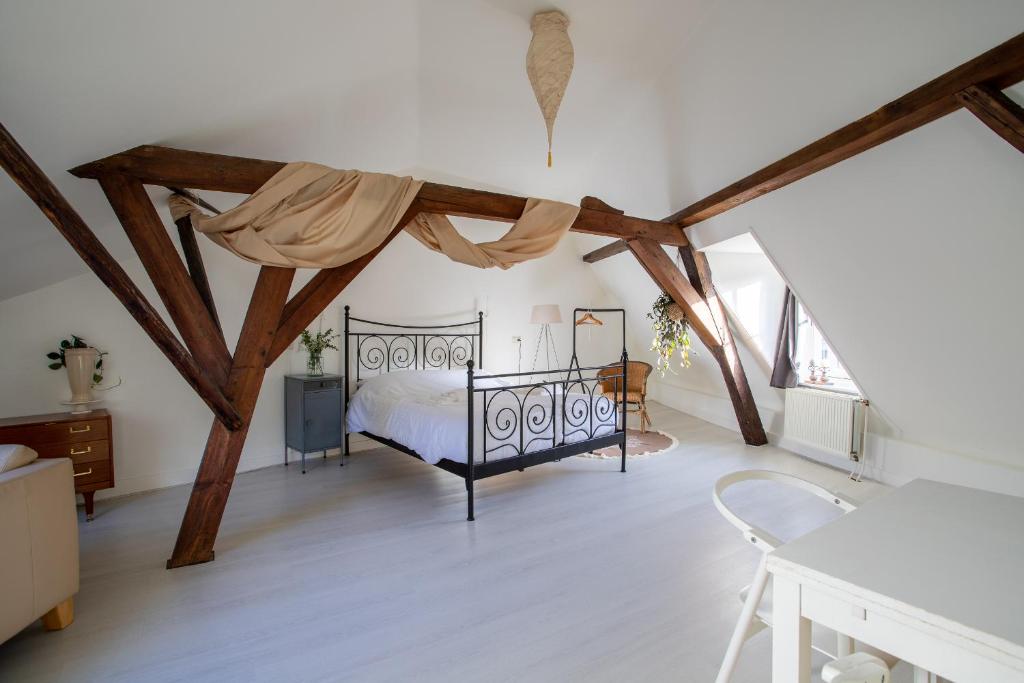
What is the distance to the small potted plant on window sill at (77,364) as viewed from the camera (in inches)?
127

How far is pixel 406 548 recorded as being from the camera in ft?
9.21

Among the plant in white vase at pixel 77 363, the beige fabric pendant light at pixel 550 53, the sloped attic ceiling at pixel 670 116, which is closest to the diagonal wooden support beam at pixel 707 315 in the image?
the sloped attic ceiling at pixel 670 116

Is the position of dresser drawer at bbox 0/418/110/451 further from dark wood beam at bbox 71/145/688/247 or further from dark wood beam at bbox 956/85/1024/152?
dark wood beam at bbox 956/85/1024/152

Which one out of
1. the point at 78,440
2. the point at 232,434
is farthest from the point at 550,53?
the point at 78,440

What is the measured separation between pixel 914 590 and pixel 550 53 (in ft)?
10.2

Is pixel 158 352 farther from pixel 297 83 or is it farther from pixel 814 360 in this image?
pixel 814 360

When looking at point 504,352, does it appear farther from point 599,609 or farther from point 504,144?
point 599,609

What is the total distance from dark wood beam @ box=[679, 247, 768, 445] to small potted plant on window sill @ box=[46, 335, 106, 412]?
16.6ft

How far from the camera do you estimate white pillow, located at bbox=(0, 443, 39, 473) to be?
1901 millimetres

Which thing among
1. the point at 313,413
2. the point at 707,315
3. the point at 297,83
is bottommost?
the point at 313,413

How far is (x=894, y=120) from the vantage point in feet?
7.98

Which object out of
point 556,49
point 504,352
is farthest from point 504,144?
point 504,352

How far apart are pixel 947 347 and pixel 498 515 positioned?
315cm

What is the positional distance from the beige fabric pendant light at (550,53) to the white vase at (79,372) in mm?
3480
